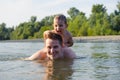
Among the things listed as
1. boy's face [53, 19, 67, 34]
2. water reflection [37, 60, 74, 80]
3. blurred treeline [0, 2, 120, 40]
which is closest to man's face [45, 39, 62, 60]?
water reflection [37, 60, 74, 80]

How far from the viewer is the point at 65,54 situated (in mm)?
9469

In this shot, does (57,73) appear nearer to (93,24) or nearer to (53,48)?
(53,48)

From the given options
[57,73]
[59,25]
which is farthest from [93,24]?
[57,73]

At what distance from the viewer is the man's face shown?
8.25m

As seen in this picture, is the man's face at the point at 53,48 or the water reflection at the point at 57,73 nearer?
the water reflection at the point at 57,73

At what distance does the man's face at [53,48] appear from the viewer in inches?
325

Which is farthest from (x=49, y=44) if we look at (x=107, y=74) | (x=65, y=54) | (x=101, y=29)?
(x=101, y=29)

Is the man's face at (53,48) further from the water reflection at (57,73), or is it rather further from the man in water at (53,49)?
the water reflection at (57,73)

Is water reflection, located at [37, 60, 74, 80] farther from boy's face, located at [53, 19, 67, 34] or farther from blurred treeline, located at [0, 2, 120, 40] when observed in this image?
blurred treeline, located at [0, 2, 120, 40]

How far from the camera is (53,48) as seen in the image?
8336 millimetres

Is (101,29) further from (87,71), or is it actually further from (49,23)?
(87,71)

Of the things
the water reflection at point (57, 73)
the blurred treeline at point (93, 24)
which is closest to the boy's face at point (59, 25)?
the water reflection at point (57, 73)

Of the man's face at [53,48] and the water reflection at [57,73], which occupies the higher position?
the man's face at [53,48]

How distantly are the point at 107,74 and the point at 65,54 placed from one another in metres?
2.93
